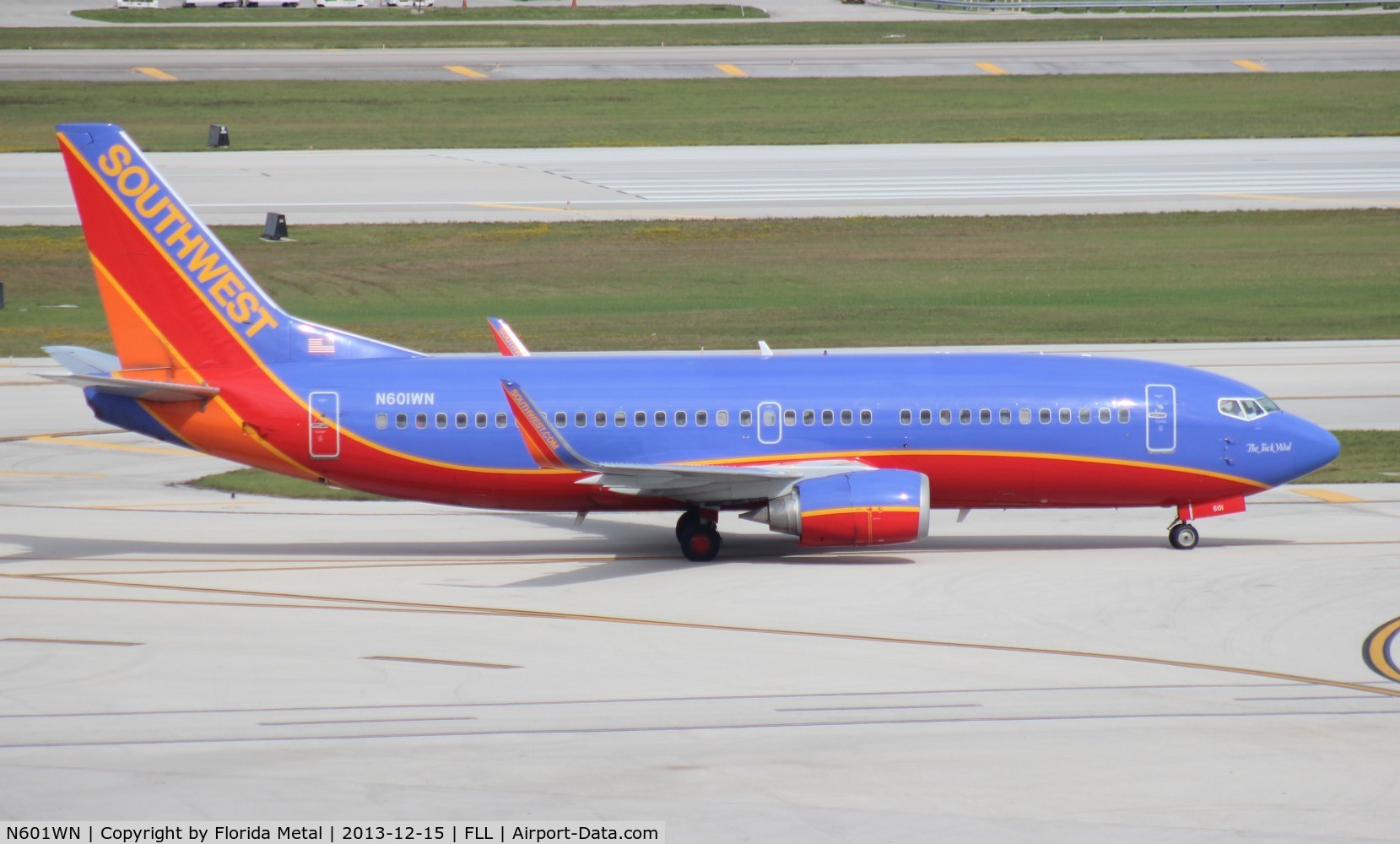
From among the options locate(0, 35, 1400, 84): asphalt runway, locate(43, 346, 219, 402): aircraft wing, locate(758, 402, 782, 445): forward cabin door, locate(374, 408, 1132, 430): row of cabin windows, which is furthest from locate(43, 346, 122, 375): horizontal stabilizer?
locate(0, 35, 1400, 84): asphalt runway

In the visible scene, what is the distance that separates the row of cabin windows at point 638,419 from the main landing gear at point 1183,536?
6.24m

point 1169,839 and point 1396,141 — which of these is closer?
point 1169,839

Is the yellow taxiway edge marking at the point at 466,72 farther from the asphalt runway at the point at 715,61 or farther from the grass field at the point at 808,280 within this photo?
the grass field at the point at 808,280

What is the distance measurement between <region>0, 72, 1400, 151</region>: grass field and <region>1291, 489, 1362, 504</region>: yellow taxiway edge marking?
58.4m

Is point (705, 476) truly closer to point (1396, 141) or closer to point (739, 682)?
point (739, 682)

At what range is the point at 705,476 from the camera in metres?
28.3

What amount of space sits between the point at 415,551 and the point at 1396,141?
75490mm

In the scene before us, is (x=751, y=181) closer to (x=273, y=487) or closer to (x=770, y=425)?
(x=273, y=487)

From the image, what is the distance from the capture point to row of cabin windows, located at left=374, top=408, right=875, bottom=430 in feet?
97.1

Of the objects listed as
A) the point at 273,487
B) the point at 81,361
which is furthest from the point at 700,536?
the point at 273,487

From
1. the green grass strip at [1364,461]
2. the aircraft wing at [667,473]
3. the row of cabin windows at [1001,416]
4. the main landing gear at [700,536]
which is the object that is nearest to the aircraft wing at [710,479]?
the aircraft wing at [667,473]

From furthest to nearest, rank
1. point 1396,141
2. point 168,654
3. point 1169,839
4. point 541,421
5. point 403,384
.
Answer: point 1396,141, point 403,384, point 541,421, point 168,654, point 1169,839

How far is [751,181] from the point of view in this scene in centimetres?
8081

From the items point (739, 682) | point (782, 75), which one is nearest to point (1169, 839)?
point (739, 682)
